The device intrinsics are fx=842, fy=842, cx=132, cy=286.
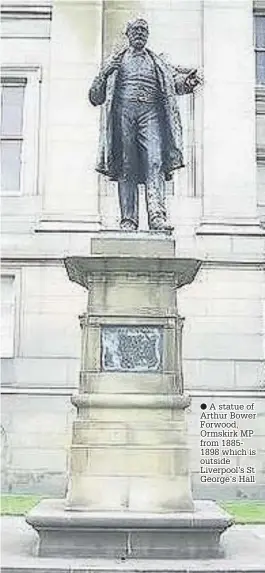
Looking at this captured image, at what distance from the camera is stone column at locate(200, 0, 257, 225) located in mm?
20406

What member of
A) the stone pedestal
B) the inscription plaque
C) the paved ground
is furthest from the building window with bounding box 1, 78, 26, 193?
the paved ground

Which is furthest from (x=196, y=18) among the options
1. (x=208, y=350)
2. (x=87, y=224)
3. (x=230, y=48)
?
(x=208, y=350)

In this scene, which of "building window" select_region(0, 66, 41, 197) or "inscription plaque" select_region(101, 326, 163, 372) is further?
"building window" select_region(0, 66, 41, 197)

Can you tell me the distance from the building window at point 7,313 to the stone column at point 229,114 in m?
4.97

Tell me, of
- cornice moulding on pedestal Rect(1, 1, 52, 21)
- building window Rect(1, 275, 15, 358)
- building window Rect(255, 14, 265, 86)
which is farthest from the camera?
building window Rect(255, 14, 265, 86)

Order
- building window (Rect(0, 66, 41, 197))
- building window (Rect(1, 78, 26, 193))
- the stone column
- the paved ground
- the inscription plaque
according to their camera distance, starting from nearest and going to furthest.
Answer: the paved ground < the inscription plaque < the stone column < building window (Rect(0, 66, 41, 197)) < building window (Rect(1, 78, 26, 193))

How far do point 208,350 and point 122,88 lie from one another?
386 inches

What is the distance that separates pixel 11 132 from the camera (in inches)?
853

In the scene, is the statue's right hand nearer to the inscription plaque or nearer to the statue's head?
the statue's head

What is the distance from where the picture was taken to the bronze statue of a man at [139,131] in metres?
10.5

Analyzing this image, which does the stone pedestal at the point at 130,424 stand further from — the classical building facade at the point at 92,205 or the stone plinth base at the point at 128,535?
the classical building facade at the point at 92,205

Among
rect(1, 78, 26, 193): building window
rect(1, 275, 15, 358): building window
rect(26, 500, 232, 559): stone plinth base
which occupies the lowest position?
rect(26, 500, 232, 559): stone plinth base

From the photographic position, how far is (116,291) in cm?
991

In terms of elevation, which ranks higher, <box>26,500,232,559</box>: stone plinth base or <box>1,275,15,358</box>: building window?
<box>1,275,15,358</box>: building window
